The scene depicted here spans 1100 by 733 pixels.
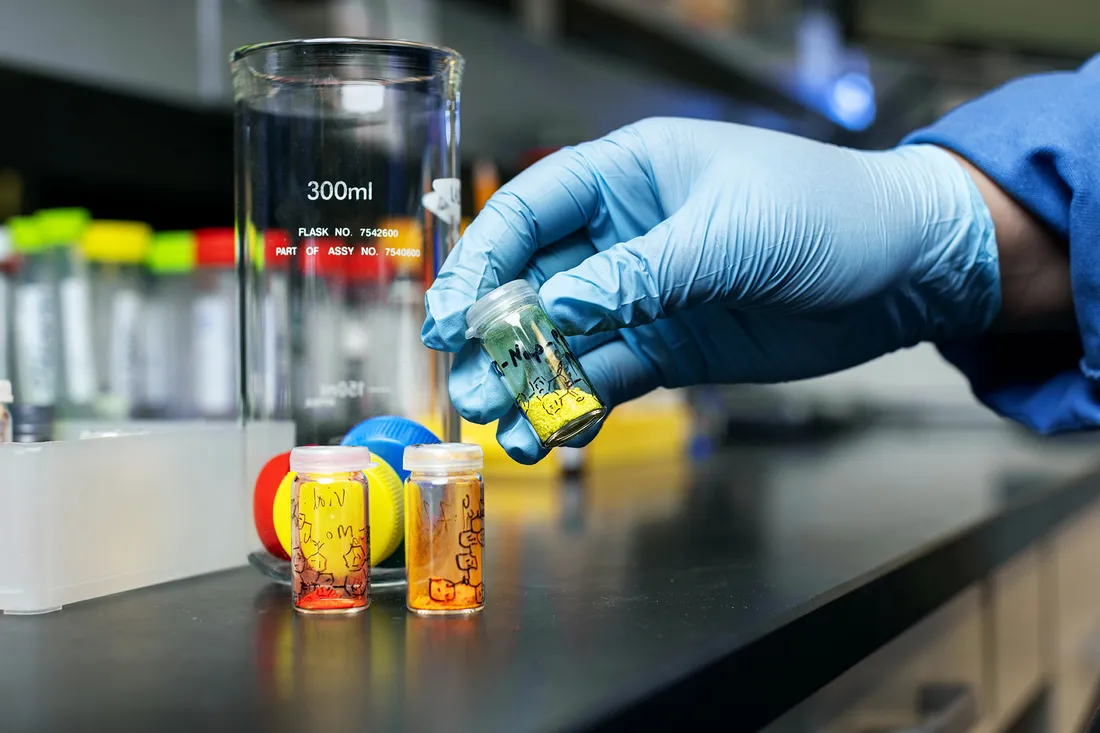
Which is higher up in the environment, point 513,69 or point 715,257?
point 513,69

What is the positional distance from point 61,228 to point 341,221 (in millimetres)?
920

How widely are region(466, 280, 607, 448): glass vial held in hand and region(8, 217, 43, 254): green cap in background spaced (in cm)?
111

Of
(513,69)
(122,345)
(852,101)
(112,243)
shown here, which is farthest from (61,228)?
(852,101)

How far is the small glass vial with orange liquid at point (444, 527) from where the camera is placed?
613 mm

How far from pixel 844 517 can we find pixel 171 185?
1.26m

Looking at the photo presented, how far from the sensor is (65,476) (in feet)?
2.14

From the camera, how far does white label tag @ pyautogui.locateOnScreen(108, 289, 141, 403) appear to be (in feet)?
5.08

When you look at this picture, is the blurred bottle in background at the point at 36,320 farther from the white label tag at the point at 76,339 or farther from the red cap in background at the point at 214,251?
the red cap in background at the point at 214,251

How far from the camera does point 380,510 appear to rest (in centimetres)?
67

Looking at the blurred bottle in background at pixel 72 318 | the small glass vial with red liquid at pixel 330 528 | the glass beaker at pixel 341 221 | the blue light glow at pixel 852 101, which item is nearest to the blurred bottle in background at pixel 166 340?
the blurred bottle in background at pixel 72 318

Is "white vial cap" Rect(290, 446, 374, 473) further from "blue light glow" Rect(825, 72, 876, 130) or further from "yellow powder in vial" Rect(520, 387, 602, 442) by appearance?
"blue light glow" Rect(825, 72, 876, 130)

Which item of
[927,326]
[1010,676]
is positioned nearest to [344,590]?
[927,326]

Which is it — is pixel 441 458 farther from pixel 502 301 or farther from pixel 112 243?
pixel 112 243

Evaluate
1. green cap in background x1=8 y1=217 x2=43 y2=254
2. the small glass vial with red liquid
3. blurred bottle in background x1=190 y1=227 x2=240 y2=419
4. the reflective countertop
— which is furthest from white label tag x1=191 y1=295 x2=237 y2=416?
the small glass vial with red liquid
